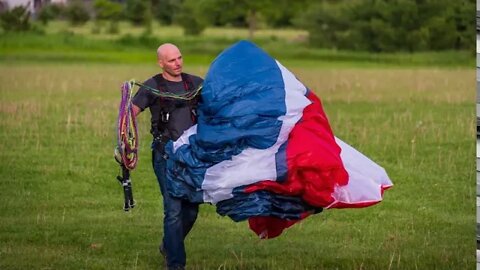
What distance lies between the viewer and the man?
6246mm

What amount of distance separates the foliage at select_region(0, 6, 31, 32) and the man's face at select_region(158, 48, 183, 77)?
6707 millimetres

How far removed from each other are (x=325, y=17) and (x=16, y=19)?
8.89m

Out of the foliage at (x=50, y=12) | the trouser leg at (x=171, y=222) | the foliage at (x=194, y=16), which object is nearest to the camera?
the trouser leg at (x=171, y=222)

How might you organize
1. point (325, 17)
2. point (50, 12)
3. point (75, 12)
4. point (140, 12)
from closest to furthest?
point (50, 12) < point (75, 12) < point (140, 12) < point (325, 17)

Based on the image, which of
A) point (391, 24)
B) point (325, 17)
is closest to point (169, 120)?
point (391, 24)

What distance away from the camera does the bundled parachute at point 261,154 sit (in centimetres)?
597

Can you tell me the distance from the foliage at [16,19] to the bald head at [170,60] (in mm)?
6689

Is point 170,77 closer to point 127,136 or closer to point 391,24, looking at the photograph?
point 127,136

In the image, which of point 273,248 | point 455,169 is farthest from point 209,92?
point 455,169

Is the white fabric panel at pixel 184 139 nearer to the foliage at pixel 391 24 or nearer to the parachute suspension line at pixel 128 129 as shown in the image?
the parachute suspension line at pixel 128 129

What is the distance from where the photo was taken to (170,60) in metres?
6.19

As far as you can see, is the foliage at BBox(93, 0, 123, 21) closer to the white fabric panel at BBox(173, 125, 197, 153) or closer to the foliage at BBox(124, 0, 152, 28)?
the foliage at BBox(124, 0, 152, 28)

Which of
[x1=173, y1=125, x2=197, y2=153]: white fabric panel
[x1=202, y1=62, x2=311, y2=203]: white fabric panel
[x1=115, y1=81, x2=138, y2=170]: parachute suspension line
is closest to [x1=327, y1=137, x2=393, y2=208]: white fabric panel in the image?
[x1=202, y1=62, x2=311, y2=203]: white fabric panel

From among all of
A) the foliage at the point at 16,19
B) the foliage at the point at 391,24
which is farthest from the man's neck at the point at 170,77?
the foliage at the point at 391,24
